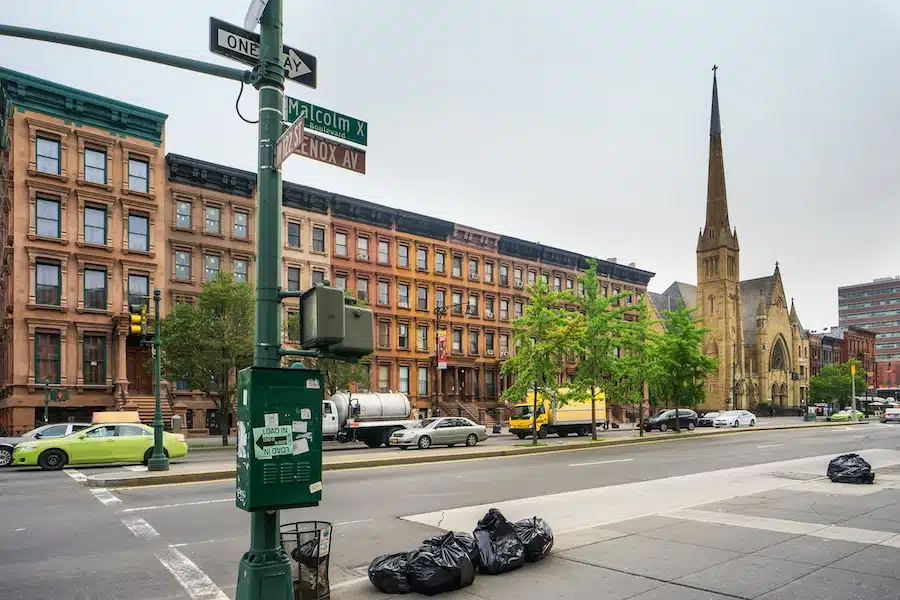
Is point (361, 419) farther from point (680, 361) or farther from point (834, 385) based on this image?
point (834, 385)

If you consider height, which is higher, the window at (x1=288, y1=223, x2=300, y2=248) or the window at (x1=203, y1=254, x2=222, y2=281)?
the window at (x1=288, y1=223, x2=300, y2=248)

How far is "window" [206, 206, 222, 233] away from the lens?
4450 centimetres

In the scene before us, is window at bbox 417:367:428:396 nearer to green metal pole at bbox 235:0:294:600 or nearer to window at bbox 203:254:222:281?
window at bbox 203:254:222:281

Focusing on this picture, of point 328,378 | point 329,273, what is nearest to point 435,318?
point 329,273

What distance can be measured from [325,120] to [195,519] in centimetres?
858

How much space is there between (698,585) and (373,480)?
40.1ft

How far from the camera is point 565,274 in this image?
6638 centimetres

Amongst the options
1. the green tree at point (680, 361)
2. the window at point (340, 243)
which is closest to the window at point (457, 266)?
the window at point (340, 243)

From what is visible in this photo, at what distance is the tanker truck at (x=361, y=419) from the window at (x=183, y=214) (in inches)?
613

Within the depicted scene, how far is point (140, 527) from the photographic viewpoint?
11633 millimetres

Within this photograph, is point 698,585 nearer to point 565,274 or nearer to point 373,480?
point 373,480

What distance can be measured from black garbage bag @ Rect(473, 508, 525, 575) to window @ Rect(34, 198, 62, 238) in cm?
3713

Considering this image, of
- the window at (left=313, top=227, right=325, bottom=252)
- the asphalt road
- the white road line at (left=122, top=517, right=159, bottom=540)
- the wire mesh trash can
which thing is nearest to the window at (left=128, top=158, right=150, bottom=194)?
the window at (left=313, top=227, right=325, bottom=252)

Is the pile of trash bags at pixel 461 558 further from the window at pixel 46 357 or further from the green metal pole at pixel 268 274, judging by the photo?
the window at pixel 46 357
